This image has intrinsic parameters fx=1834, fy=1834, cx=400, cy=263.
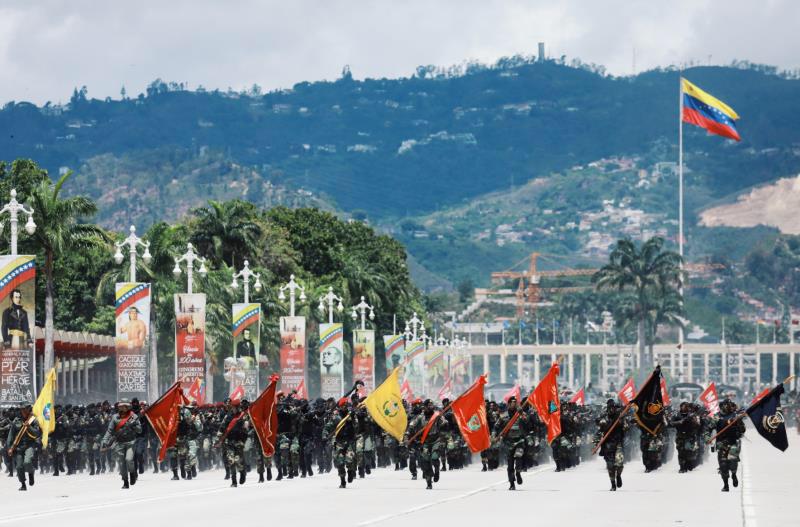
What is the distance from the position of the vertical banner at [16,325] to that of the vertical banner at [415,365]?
2109 inches

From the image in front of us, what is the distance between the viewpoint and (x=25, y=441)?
119ft

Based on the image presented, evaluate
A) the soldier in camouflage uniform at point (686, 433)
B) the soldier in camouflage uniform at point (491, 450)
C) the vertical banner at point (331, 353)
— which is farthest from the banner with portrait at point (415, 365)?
the soldier in camouflage uniform at point (686, 433)

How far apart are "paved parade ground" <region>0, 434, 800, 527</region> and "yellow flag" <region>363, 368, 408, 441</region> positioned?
114 centimetres

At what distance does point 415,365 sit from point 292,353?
112 ft

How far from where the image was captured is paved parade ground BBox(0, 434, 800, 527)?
2492 centimetres

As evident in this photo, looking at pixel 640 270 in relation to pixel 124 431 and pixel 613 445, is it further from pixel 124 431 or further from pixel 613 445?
pixel 124 431

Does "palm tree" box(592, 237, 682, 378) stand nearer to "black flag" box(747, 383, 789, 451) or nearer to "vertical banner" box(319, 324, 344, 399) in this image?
"vertical banner" box(319, 324, 344, 399)

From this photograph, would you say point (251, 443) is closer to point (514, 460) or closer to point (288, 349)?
point (514, 460)

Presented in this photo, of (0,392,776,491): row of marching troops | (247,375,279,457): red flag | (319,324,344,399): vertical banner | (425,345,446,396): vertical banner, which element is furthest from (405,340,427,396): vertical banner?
(247,375,279,457): red flag

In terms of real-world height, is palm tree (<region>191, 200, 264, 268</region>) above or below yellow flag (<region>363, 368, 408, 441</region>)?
above

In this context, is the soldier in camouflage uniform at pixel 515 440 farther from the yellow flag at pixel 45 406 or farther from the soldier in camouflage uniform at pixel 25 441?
the yellow flag at pixel 45 406

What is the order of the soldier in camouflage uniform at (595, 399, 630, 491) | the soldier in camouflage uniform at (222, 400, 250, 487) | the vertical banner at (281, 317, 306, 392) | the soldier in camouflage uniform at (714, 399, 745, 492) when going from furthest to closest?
1. the vertical banner at (281, 317, 306, 392)
2. the soldier in camouflage uniform at (222, 400, 250, 487)
3. the soldier in camouflage uniform at (714, 399, 745, 492)
4. the soldier in camouflage uniform at (595, 399, 630, 491)

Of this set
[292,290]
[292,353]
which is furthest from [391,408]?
[292,290]

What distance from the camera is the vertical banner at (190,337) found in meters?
57.8
